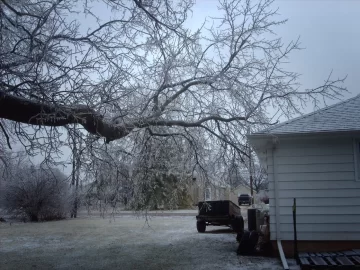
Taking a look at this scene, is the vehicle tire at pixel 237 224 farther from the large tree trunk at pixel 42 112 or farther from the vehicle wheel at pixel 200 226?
the large tree trunk at pixel 42 112

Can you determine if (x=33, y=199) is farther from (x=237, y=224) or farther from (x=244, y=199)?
(x=244, y=199)

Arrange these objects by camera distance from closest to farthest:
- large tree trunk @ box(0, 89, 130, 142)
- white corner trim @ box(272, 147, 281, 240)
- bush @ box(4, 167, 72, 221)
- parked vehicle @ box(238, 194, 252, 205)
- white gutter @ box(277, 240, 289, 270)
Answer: large tree trunk @ box(0, 89, 130, 142) < white gutter @ box(277, 240, 289, 270) < white corner trim @ box(272, 147, 281, 240) < bush @ box(4, 167, 72, 221) < parked vehicle @ box(238, 194, 252, 205)

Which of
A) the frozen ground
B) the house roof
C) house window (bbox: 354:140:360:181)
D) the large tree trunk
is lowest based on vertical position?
the frozen ground

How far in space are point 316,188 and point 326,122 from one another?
1836 millimetres

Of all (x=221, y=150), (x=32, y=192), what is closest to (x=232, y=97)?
(x=221, y=150)

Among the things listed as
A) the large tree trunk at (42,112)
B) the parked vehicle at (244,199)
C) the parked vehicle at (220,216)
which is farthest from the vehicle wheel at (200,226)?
the parked vehicle at (244,199)

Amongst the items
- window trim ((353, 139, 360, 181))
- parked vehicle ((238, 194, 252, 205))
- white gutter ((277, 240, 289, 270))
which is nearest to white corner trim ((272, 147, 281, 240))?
white gutter ((277, 240, 289, 270))

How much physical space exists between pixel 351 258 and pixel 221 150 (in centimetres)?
386

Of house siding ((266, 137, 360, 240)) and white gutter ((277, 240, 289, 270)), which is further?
house siding ((266, 137, 360, 240))

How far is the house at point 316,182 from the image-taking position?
33.4 ft

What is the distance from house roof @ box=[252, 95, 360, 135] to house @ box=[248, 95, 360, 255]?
0.02 metres

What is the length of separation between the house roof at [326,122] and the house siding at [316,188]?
37 cm

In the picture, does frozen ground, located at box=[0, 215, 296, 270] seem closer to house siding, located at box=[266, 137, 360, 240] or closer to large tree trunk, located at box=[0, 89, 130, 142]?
house siding, located at box=[266, 137, 360, 240]

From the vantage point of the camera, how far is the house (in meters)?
10.2
